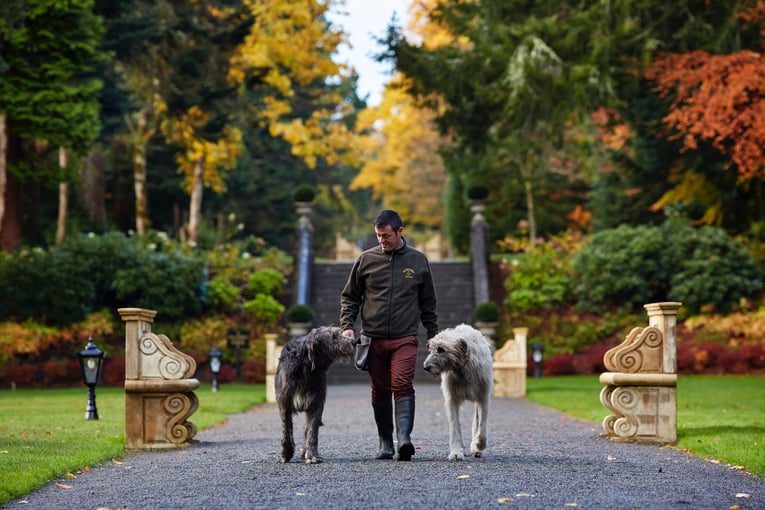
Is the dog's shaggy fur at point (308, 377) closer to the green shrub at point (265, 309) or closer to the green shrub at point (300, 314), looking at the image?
the green shrub at point (300, 314)

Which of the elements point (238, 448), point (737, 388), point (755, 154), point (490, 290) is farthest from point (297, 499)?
point (490, 290)

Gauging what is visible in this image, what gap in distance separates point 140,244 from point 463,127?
27.8 feet

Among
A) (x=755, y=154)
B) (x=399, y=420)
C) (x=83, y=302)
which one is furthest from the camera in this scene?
(x=83, y=302)

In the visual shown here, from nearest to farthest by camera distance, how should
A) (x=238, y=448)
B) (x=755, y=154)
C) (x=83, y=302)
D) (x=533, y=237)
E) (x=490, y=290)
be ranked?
1. (x=238, y=448)
2. (x=755, y=154)
3. (x=83, y=302)
4. (x=490, y=290)
5. (x=533, y=237)

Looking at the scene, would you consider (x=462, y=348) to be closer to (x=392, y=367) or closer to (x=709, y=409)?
(x=392, y=367)

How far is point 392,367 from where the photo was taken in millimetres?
9820

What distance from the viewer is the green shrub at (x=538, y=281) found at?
2928cm

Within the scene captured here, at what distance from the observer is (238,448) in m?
11.4

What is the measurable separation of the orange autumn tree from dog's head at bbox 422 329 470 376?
14390 millimetres

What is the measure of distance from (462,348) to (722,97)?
14.8 meters

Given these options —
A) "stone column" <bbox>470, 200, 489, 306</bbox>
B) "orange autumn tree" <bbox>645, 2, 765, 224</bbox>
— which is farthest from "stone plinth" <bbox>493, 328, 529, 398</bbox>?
"stone column" <bbox>470, 200, 489, 306</bbox>

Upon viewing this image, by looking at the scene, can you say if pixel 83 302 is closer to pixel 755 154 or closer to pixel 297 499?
pixel 755 154

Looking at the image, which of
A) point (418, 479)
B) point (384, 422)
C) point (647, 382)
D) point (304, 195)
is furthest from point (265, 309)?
point (418, 479)

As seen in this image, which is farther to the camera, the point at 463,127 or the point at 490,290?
the point at 490,290
